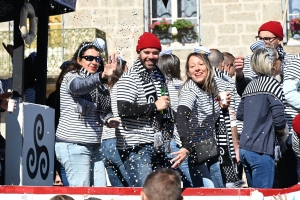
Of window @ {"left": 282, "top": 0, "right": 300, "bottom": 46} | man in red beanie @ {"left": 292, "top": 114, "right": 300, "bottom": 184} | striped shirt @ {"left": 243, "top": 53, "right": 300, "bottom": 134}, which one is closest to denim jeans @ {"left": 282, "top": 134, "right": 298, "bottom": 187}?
striped shirt @ {"left": 243, "top": 53, "right": 300, "bottom": 134}

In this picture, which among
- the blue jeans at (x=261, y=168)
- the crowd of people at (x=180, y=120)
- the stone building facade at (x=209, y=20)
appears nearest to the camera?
the crowd of people at (x=180, y=120)

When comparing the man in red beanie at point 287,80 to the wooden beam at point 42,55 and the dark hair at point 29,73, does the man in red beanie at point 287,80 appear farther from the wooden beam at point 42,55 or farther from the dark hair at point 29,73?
the dark hair at point 29,73

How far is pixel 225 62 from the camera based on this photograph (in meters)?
10.7

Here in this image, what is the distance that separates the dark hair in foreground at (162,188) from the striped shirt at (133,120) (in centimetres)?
250

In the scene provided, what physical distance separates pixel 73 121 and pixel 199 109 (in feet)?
4.14

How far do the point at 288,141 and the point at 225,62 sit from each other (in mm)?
1906

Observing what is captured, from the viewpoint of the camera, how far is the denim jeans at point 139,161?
7824 millimetres

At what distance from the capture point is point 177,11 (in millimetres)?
20781

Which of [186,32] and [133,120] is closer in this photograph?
[133,120]

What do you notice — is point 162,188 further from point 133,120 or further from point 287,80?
point 287,80

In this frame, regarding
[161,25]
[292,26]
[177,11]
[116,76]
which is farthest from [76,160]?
[177,11]

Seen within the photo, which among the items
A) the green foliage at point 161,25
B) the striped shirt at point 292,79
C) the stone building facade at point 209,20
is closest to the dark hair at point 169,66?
the striped shirt at point 292,79

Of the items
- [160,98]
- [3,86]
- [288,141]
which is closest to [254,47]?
[288,141]

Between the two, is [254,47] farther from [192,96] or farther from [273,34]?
[192,96]
